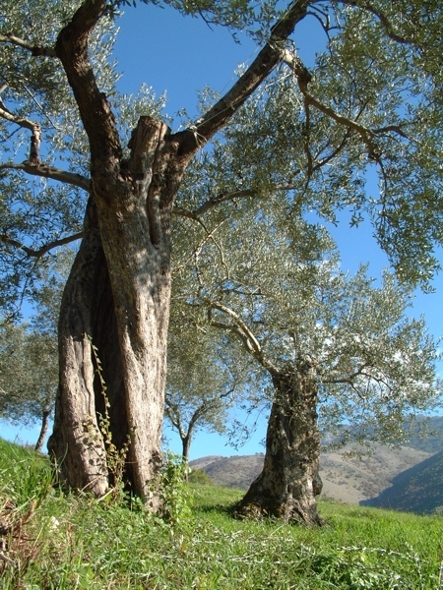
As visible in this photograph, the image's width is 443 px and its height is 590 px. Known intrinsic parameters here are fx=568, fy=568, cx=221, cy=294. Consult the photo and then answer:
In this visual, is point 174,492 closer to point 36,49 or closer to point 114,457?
point 114,457

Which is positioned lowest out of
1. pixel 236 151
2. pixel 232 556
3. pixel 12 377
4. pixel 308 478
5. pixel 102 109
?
pixel 232 556

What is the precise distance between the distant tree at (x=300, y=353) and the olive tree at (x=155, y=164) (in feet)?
5.77

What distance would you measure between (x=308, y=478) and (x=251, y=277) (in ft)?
15.5

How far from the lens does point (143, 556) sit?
406 centimetres

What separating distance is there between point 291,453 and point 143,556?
9.12 m

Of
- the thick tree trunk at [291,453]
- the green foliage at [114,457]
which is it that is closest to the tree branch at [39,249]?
the green foliage at [114,457]

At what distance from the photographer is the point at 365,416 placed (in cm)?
1493

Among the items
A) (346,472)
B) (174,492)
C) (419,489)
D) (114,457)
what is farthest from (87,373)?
(346,472)

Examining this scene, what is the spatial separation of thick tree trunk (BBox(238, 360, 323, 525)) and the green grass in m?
7.13

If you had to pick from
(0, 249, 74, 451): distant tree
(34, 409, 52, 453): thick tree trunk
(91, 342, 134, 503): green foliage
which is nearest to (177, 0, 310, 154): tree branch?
(91, 342, 134, 503): green foliage

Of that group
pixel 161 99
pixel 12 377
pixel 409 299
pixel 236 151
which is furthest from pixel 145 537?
pixel 12 377

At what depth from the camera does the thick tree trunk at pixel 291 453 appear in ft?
40.9

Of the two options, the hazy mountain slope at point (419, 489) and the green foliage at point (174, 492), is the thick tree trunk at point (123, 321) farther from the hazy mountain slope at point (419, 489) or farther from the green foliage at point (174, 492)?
the hazy mountain slope at point (419, 489)

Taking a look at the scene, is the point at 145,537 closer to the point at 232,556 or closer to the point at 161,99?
the point at 232,556
